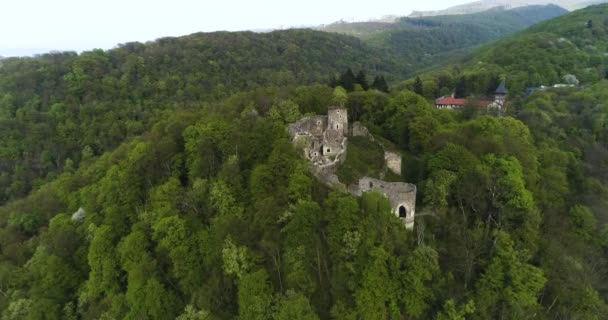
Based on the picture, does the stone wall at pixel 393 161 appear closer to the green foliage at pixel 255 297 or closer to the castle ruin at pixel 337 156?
the castle ruin at pixel 337 156

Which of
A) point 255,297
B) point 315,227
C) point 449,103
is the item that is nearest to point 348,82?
point 449,103

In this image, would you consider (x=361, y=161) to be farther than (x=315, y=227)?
Yes

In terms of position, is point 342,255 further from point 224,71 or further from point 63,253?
point 224,71

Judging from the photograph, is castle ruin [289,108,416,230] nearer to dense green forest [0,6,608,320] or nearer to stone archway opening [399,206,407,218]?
stone archway opening [399,206,407,218]

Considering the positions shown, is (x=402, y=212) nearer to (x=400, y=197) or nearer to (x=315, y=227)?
(x=400, y=197)

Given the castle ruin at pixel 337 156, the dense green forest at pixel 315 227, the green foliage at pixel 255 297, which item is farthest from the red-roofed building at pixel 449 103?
the green foliage at pixel 255 297

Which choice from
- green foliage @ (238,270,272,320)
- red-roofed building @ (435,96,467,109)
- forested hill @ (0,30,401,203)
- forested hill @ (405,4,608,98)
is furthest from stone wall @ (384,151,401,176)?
forested hill @ (0,30,401,203)
